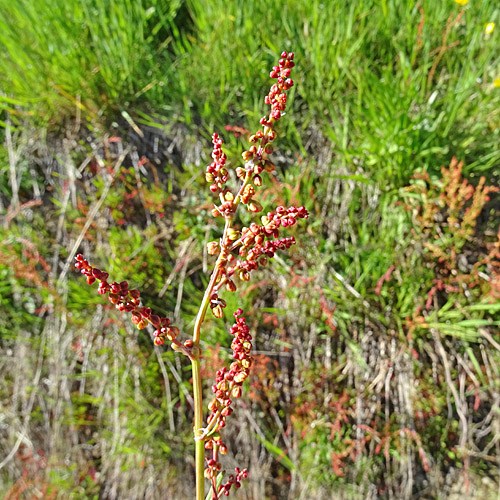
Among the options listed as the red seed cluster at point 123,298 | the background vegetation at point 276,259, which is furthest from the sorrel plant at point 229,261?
the background vegetation at point 276,259

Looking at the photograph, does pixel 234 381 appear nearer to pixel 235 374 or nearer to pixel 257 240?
pixel 235 374

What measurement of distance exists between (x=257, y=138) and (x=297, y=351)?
4.46 ft

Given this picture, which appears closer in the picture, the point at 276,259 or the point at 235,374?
the point at 235,374

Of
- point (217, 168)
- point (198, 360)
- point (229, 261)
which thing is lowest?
point (198, 360)

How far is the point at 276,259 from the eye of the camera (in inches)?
72.1

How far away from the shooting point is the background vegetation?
5.70 ft

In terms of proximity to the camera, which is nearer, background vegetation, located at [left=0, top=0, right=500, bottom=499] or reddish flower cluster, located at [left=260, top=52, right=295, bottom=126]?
reddish flower cluster, located at [left=260, top=52, right=295, bottom=126]

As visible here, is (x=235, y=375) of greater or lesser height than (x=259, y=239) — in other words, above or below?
below

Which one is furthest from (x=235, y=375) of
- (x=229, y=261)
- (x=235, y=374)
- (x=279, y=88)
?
(x=279, y=88)

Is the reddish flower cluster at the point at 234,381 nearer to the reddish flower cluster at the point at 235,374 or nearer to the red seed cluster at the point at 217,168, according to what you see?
the reddish flower cluster at the point at 235,374

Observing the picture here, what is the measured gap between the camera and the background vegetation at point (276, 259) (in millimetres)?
1736

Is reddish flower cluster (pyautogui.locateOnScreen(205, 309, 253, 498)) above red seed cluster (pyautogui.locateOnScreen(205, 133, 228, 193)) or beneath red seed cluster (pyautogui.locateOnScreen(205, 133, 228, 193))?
beneath

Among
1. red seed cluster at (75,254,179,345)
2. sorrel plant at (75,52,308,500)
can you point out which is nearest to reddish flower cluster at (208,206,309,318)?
sorrel plant at (75,52,308,500)

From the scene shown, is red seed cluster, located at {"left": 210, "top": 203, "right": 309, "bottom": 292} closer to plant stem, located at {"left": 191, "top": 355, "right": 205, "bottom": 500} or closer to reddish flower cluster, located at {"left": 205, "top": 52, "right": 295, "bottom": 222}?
reddish flower cluster, located at {"left": 205, "top": 52, "right": 295, "bottom": 222}
